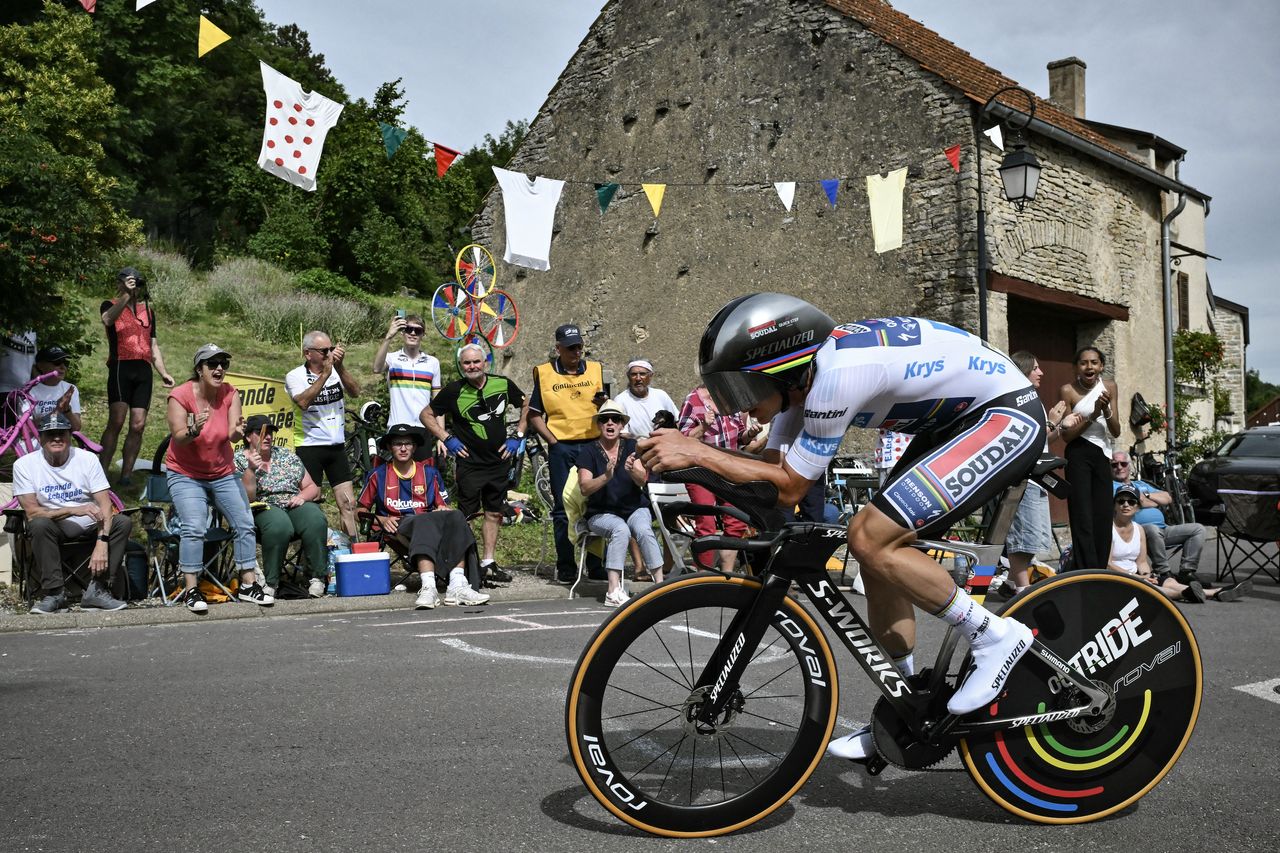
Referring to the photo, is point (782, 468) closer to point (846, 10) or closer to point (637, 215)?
point (846, 10)

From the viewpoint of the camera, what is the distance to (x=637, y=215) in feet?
69.8

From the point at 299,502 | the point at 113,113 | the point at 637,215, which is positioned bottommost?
the point at 299,502

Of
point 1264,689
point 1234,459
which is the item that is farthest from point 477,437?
point 1234,459

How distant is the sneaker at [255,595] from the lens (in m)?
8.88

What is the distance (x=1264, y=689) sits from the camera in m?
5.88

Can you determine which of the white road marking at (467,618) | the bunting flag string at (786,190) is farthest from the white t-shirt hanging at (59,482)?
the bunting flag string at (786,190)

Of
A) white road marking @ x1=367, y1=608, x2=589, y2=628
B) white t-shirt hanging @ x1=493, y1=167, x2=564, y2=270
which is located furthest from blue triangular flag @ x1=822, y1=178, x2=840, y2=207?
white road marking @ x1=367, y1=608, x2=589, y2=628

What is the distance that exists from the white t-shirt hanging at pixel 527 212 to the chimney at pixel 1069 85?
1847 centimetres

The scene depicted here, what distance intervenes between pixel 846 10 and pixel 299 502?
1274 centimetres

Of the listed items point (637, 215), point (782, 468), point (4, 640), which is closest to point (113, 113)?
point (637, 215)

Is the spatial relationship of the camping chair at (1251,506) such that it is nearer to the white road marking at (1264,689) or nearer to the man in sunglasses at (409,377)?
the white road marking at (1264,689)

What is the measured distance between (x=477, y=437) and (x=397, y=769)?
6134mm

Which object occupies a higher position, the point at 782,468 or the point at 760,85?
the point at 760,85

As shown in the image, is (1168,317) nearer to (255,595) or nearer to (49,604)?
(255,595)
